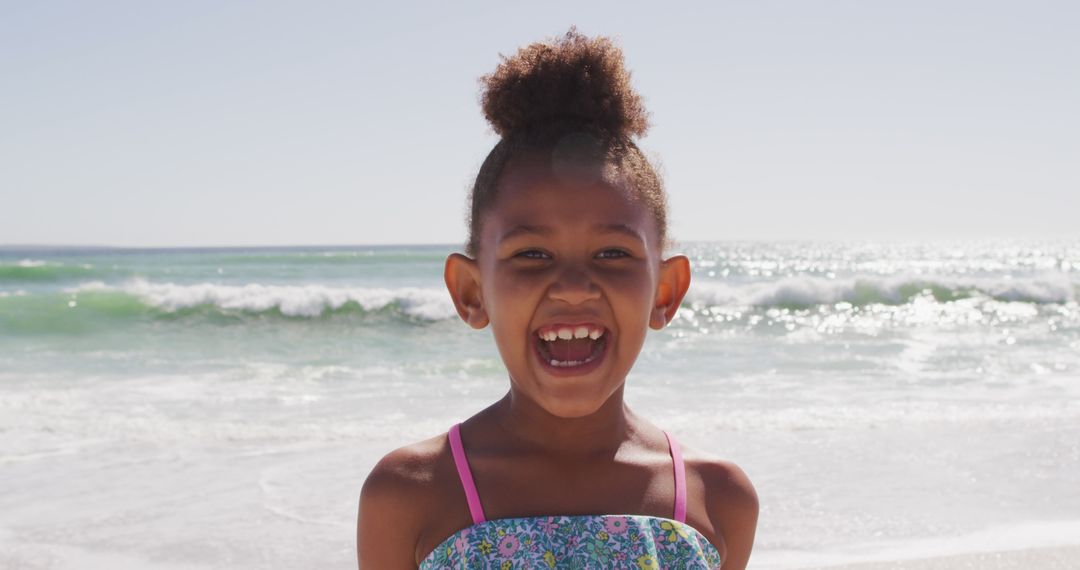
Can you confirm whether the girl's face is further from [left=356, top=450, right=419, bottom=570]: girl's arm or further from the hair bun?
[left=356, top=450, right=419, bottom=570]: girl's arm

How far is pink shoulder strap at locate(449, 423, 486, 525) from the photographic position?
1598 millimetres

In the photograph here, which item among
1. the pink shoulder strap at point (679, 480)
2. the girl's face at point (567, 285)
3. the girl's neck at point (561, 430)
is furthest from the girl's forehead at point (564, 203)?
the pink shoulder strap at point (679, 480)

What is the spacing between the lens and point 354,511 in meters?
4.19

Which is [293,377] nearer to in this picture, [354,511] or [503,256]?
[354,511]

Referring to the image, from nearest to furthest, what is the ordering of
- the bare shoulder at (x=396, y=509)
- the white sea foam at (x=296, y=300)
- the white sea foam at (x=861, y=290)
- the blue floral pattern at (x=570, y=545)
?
the blue floral pattern at (x=570, y=545)
the bare shoulder at (x=396, y=509)
the white sea foam at (x=296, y=300)
the white sea foam at (x=861, y=290)

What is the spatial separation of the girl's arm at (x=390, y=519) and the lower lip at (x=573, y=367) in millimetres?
314

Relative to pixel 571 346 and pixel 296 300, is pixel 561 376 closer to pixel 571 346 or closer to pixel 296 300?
pixel 571 346

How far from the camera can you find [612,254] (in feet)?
5.32

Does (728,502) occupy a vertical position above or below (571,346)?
below

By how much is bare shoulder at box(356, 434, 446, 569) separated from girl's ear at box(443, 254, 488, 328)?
0.29 metres

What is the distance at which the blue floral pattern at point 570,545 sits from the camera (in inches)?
60.0

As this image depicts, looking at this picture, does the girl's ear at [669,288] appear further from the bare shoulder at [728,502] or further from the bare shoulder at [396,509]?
the bare shoulder at [396,509]

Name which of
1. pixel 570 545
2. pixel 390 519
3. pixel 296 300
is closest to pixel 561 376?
pixel 570 545

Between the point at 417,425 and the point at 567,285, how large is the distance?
15.1 feet
